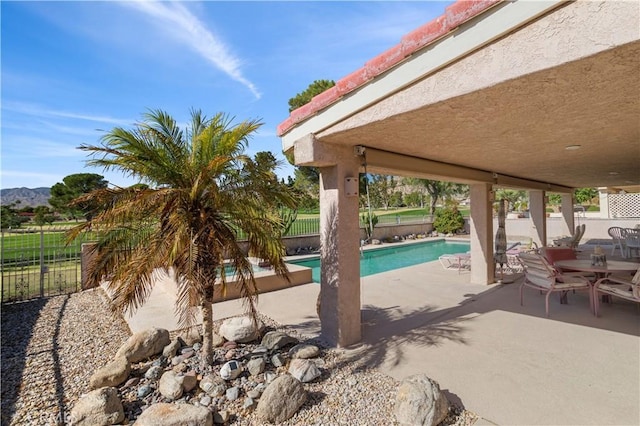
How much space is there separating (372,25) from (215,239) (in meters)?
5.46

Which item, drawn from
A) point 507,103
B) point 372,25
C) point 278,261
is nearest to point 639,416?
point 507,103

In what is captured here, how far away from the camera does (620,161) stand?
9.60 metres

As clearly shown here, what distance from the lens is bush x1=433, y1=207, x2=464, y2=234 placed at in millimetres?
29375

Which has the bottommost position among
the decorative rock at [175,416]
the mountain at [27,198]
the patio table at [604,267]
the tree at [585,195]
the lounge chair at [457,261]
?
the decorative rock at [175,416]

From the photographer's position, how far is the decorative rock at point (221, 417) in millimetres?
4102

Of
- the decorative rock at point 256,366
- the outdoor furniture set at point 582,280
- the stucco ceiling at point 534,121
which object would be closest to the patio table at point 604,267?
the outdoor furniture set at point 582,280

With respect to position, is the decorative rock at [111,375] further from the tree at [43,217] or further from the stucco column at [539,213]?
the tree at [43,217]

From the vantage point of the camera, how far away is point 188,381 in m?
4.81

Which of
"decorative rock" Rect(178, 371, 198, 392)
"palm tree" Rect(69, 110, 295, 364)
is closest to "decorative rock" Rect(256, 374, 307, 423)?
"decorative rock" Rect(178, 371, 198, 392)

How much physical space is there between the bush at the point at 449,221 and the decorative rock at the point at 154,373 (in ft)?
94.1

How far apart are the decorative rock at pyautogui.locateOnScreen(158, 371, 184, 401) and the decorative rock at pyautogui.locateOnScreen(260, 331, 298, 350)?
1.78 metres

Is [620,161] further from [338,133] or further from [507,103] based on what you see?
[338,133]

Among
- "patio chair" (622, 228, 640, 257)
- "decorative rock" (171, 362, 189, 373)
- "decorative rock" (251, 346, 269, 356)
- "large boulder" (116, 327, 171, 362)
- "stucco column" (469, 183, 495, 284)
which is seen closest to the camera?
"decorative rock" (171, 362, 189, 373)

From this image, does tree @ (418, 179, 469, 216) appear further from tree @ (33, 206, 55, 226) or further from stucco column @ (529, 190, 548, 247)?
tree @ (33, 206, 55, 226)
